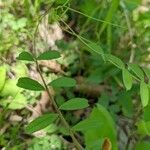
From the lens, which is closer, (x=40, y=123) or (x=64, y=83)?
(x=40, y=123)

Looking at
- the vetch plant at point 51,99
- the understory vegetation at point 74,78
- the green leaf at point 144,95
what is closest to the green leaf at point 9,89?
the understory vegetation at point 74,78

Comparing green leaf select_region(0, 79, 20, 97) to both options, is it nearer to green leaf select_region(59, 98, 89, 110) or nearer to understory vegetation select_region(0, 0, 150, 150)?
→ understory vegetation select_region(0, 0, 150, 150)

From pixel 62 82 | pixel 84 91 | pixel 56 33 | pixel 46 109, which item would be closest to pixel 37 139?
pixel 46 109

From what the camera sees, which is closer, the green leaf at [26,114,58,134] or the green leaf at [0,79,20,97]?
the green leaf at [26,114,58,134]

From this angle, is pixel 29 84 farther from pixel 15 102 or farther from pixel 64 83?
pixel 15 102

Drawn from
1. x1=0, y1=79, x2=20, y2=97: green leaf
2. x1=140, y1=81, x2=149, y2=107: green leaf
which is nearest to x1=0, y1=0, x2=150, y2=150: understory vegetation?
x1=0, y1=79, x2=20, y2=97: green leaf

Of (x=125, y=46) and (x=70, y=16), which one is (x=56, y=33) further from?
(x=125, y=46)

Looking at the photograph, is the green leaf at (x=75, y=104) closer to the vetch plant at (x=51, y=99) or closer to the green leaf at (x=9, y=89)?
the vetch plant at (x=51, y=99)

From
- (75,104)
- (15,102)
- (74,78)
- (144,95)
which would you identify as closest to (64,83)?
(75,104)

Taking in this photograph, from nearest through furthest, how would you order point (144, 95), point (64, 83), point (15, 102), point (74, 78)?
point (144, 95), point (64, 83), point (15, 102), point (74, 78)
